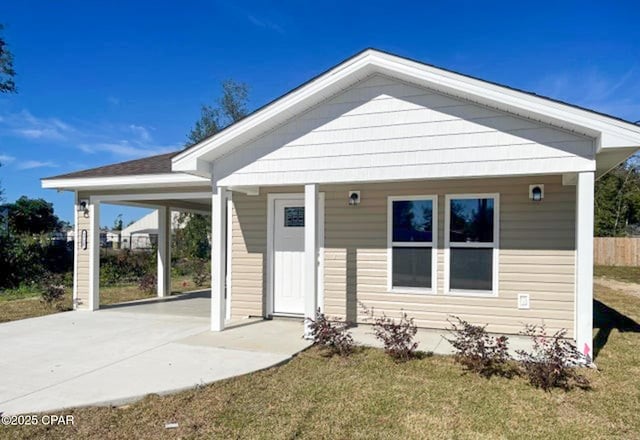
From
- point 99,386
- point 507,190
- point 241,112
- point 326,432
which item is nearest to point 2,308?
point 99,386

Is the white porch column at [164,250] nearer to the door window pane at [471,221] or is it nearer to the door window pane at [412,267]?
the door window pane at [412,267]

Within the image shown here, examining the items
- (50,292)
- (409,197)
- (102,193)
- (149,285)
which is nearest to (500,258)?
(409,197)

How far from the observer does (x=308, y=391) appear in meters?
4.25

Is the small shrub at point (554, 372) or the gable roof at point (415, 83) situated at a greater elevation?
the gable roof at point (415, 83)

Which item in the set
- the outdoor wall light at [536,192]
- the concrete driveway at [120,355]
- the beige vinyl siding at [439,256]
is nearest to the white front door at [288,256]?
the beige vinyl siding at [439,256]

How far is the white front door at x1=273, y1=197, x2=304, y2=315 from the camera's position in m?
7.70

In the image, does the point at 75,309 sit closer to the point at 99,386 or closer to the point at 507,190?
the point at 99,386

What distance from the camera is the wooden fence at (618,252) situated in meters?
21.6

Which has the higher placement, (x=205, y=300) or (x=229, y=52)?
(x=229, y=52)

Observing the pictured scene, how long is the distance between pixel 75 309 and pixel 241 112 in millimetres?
16526

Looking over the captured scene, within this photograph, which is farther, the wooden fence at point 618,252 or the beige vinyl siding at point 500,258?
the wooden fence at point 618,252

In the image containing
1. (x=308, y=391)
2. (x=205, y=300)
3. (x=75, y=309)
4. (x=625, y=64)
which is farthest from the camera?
(x=625, y=64)

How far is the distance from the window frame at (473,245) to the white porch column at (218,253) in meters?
3.62

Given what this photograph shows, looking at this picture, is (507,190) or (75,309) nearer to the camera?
(507,190)
